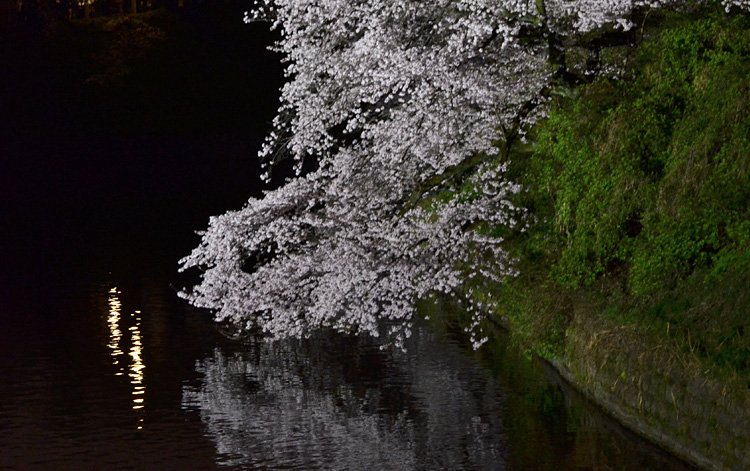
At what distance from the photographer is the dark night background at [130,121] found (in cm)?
4919

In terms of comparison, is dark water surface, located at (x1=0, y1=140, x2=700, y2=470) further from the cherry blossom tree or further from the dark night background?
the dark night background

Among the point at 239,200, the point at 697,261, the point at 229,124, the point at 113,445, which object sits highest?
the point at 229,124

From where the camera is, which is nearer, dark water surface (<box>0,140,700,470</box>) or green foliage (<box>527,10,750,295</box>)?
dark water surface (<box>0,140,700,470</box>)

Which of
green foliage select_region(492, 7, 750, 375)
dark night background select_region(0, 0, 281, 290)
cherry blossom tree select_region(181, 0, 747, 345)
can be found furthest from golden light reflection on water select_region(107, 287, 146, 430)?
dark night background select_region(0, 0, 281, 290)

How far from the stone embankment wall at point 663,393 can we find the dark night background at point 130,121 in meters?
25.5

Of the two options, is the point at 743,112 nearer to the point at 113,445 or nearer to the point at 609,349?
the point at 609,349

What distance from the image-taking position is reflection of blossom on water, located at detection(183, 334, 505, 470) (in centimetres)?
1332

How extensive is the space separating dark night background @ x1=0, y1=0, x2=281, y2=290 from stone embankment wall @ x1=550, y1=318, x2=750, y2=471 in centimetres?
2549

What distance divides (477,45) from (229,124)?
59983 mm

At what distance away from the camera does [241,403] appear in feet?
53.0

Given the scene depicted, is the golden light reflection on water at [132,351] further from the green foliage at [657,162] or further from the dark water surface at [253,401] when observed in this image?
the green foliage at [657,162]

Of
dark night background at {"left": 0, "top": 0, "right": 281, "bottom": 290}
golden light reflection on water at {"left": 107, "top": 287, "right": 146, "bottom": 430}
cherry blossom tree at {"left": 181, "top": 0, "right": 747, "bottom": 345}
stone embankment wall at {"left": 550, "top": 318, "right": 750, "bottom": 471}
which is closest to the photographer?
stone embankment wall at {"left": 550, "top": 318, "right": 750, "bottom": 471}

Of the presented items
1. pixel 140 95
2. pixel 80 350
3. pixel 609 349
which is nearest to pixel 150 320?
pixel 80 350

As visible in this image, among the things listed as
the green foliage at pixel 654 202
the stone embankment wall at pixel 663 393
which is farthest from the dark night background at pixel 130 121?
the stone embankment wall at pixel 663 393
